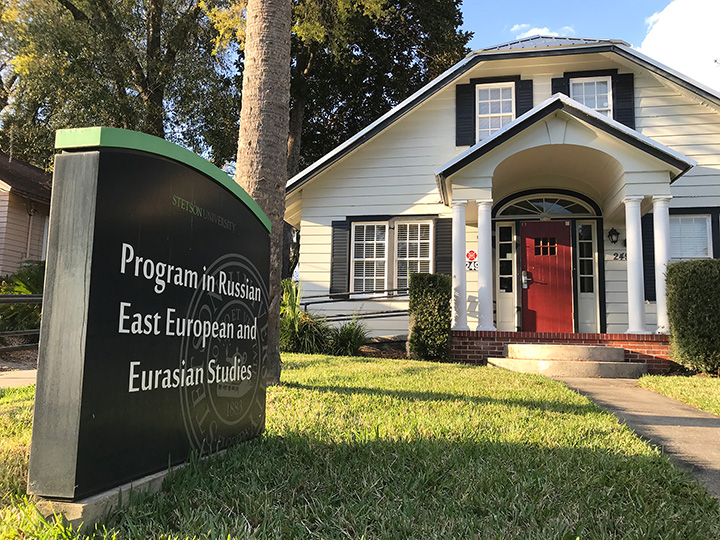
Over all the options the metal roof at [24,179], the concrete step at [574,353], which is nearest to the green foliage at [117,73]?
the metal roof at [24,179]

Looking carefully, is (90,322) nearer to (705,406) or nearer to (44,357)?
(44,357)

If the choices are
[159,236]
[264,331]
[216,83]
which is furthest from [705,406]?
[216,83]

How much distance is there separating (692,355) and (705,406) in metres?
3.44

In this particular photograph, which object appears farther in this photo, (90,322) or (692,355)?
(692,355)

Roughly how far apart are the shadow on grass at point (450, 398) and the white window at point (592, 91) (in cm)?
950

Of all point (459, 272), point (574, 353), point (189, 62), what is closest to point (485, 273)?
point (459, 272)

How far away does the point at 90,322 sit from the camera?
189 cm

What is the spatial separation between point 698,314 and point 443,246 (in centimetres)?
528

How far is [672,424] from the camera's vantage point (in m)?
4.61

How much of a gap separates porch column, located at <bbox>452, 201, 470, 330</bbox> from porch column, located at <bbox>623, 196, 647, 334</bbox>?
9.73 ft

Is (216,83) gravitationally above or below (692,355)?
above

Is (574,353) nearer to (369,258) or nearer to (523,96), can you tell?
(369,258)

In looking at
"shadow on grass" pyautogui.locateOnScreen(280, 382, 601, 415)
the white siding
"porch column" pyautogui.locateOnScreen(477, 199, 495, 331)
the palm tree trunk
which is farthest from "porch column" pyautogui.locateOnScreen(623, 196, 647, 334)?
the palm tree trunk

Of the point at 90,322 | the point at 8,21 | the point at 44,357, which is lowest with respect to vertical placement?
the point at 44,357
